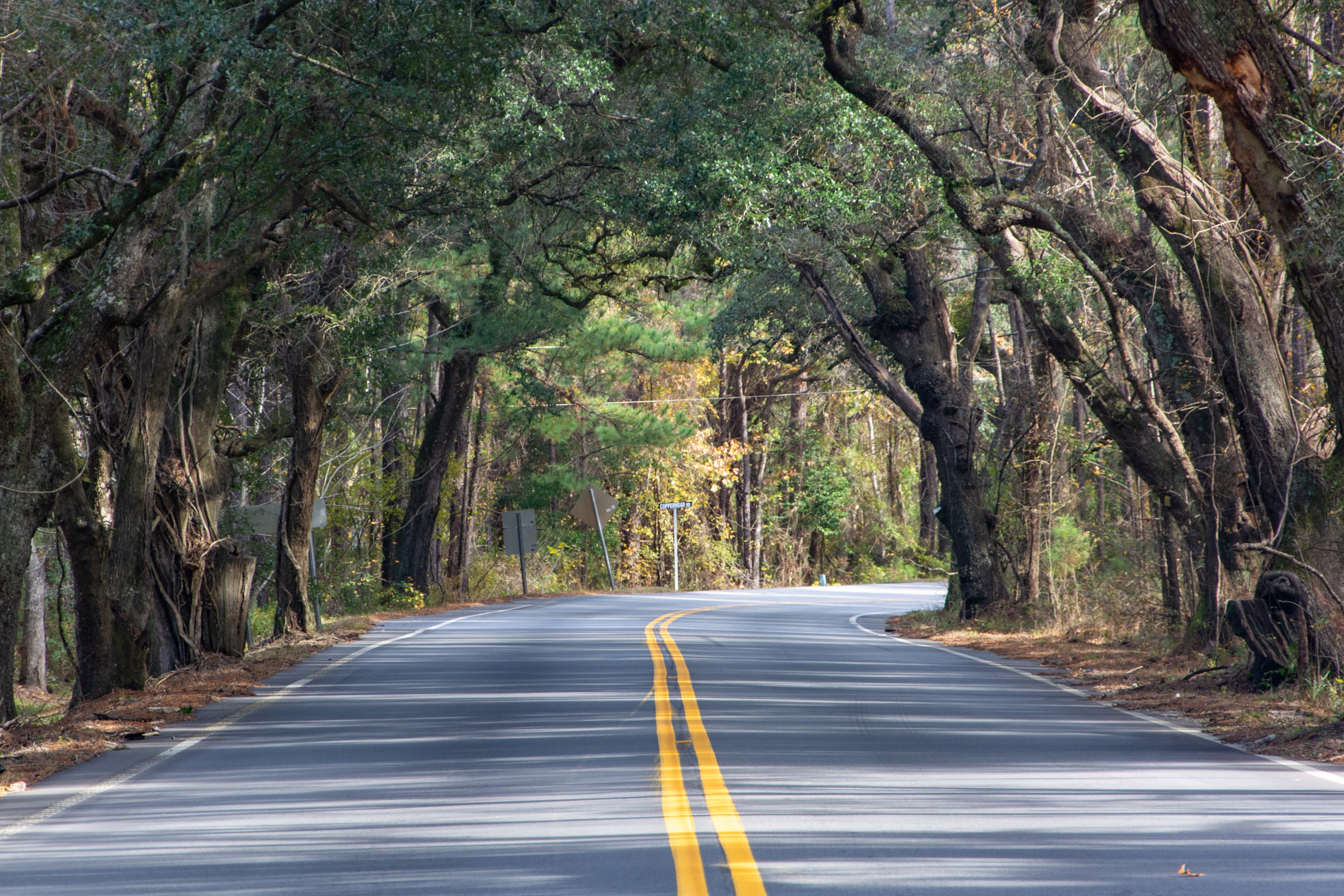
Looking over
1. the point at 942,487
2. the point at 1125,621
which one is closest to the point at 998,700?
the point at 1125,621

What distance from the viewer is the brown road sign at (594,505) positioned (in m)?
42.9

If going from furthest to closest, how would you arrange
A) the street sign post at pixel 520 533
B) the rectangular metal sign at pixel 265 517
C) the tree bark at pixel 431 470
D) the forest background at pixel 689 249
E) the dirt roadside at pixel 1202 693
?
the street sign post at pixel 520 533
the tree bark at pixel 431 470
the rectangular metal sign at pixel 265 517
the forest background at pixel 689 249
the dirt roadside at pixel 1202 693

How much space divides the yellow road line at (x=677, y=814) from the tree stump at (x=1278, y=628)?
5.52 m

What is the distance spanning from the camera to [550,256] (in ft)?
81.0

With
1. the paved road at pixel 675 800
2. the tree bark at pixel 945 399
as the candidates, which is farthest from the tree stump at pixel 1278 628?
the tree bark at pixel 945 399

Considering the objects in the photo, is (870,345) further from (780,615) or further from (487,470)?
(487,470)

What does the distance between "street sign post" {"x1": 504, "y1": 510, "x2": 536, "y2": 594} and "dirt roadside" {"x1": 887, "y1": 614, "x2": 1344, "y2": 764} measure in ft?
66.6

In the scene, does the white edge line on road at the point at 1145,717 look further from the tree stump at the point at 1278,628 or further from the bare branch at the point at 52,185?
the bare branch at the point at 52,185

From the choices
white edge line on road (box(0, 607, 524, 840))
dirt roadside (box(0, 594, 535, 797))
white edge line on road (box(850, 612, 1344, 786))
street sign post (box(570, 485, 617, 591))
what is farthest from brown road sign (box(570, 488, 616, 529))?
white edge line on road (box(0, 607, 524, 840))

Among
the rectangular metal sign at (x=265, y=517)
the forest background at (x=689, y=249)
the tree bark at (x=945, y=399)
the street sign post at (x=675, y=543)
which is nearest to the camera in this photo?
the forest background at (x=689, y=249)

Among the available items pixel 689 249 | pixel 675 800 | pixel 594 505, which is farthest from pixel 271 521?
pixel 594 505

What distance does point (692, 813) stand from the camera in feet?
23.7

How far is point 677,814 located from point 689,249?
60.4 ft

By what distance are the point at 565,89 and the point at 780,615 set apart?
1512 centimetres
